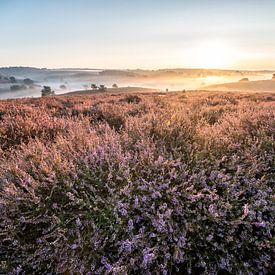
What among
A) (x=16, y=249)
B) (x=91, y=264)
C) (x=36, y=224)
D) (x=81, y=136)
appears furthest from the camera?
(x=81, y=136)

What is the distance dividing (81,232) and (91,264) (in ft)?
0.95

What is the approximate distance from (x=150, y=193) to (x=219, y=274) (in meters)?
0.81

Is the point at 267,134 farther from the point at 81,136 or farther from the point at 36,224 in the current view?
the point at 36,224

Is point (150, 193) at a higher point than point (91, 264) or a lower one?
higher

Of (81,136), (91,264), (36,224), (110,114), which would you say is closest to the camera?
(91,264)

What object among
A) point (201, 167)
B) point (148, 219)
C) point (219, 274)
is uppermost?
point (201, 167)

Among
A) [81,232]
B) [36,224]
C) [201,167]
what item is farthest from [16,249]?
[201,167]

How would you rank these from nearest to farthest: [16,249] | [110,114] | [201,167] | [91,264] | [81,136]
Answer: [91,264], [16,249], [201,167], [81,136], [110,114]

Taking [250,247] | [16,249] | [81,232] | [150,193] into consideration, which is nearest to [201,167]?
[150,193]

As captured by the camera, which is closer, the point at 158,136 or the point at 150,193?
the point at 150,193

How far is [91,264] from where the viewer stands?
7.43ft

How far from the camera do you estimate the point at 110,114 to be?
247 inches

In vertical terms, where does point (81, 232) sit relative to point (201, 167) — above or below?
below

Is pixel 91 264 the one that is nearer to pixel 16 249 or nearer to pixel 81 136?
pixel 16 249
